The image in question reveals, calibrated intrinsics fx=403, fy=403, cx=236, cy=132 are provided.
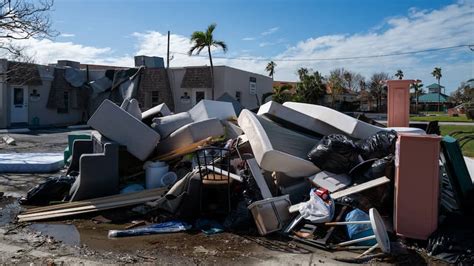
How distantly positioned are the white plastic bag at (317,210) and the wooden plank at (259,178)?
62cm

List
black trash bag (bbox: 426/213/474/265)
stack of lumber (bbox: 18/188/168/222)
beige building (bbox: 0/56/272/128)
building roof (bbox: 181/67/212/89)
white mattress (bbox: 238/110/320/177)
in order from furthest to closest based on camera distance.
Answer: building roof (bbox: 181/67/212/89) < beige building (bbox: 0/56/272/128) < stack of lumber (bbox: 18/188/168/222) < white mattress (bbox: 238/110/320/177) < black trash bag (bbox: 426/213/474/265)

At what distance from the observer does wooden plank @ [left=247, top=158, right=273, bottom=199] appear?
534cm

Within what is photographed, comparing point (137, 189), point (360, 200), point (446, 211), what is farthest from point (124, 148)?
point (446, 211)

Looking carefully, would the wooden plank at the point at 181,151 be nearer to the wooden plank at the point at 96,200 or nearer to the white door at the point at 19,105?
the wooden plank at the point at 96,200

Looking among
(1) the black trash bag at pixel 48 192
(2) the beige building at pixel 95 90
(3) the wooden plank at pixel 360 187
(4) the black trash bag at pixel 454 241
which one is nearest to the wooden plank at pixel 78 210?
(1) the black trash bag at pixel 48 192

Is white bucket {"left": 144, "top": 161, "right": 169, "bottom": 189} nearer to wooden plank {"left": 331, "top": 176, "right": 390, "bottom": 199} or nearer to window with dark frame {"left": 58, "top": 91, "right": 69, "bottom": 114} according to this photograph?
wooden plank {"left": 331, "top": 176, "right": 390, "bottom": 199}

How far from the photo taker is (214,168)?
578 centimetres

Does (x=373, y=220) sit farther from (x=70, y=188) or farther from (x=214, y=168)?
(x=70, y=188)

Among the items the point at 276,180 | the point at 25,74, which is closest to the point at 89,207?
the point at 276,180

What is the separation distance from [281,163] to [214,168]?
0.99m

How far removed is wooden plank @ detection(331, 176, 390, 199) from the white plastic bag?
208 mm

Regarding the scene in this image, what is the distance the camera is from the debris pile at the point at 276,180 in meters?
4.47

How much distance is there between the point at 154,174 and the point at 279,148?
2.11m

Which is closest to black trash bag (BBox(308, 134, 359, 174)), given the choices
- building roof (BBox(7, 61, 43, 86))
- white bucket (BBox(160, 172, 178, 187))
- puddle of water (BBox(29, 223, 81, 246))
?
white bucket (BBox(160, 172, 178, 187))
